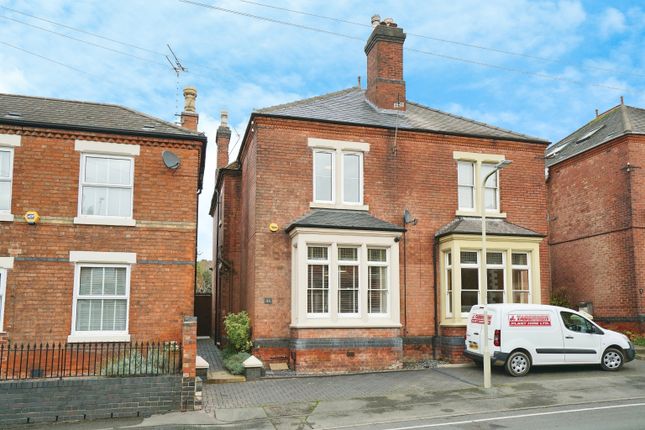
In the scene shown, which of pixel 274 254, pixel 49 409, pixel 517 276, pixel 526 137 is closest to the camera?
pixel 49 409

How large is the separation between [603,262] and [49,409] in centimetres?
1948

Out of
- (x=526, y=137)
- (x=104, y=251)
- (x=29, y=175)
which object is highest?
(x=526, y=137)

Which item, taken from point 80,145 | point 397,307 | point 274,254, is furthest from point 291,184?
point 80,145

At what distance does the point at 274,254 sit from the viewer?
16797 mm

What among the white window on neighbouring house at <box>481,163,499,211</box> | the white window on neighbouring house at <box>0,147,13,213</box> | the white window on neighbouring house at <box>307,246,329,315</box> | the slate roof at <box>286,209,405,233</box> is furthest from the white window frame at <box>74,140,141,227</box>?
the white window on neighbouring house at <box>481,163,499,211</box>

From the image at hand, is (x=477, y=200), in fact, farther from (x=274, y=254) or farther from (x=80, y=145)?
(x=80, y=145)

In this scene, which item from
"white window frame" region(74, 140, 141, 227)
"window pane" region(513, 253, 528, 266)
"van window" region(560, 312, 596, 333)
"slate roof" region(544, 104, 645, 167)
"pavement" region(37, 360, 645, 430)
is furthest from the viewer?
"slate roof" region(544, 104, 645, 167)

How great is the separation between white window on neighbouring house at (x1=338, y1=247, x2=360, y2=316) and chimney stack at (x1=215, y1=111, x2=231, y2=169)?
12.5 m

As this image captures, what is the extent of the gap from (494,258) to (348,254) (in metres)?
4.88

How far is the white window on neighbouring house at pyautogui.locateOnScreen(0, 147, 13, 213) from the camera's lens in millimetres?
14008

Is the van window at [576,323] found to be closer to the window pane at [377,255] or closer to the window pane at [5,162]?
the window pane at [377,255]

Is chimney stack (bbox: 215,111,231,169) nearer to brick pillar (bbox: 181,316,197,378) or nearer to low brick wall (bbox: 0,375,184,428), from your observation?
brick pillar (bbox: 181,316,197,378)

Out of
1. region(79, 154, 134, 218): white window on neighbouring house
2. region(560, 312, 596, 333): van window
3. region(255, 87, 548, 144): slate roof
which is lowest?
region(560, 312, 596, 333): van window

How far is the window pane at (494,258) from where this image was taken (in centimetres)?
1791
